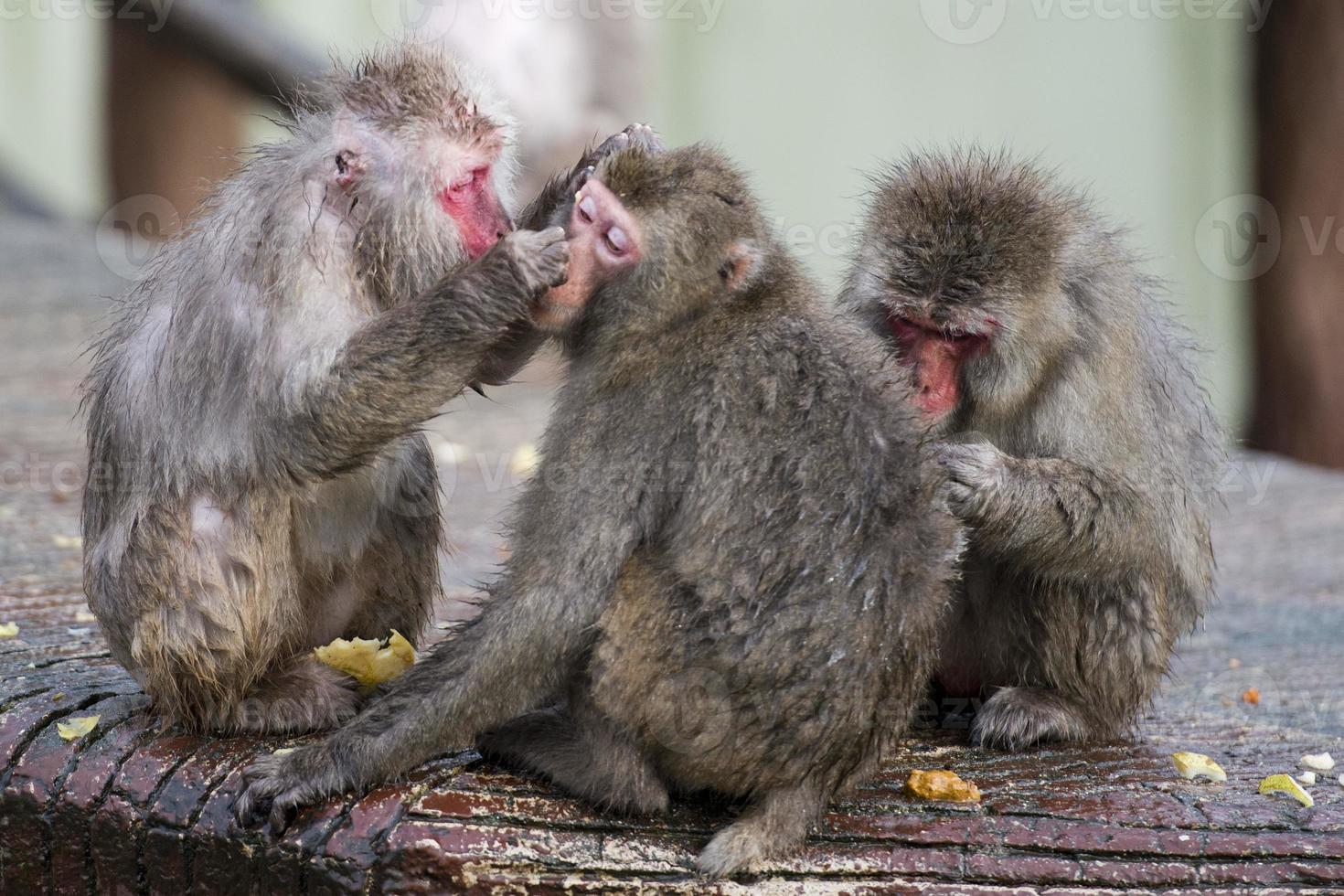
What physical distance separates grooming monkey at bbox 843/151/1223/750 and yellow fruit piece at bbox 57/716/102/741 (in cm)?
251

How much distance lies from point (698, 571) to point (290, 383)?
1.22 meters

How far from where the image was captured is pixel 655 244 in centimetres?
380

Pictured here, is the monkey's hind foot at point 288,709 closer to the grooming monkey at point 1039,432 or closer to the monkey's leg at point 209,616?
the monkey's leg at point 209,616

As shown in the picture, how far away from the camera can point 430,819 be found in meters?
3.62

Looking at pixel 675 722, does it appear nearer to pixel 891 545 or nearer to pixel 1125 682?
pixel 891 545

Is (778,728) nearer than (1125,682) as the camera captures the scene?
Yes

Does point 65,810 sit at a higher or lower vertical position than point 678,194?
lower

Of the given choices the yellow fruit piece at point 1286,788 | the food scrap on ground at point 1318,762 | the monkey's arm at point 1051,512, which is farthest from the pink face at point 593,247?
the food scrap on ground at point 1318,762

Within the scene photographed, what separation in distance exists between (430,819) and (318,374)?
1.18 m

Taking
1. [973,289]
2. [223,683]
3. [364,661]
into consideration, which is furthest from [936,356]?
[223,683]

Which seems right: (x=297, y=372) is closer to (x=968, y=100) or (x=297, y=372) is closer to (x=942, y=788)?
(x=942, y=788)

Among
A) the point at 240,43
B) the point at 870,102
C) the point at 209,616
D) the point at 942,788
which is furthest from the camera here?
the point at 870,102

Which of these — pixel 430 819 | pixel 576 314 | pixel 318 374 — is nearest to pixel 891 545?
pixel 576 314

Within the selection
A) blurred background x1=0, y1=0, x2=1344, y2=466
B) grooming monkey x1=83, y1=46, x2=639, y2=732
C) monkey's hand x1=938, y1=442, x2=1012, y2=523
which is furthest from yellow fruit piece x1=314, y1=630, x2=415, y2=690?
blurred background x1=0, y1=0, x2=1344, y2=466
